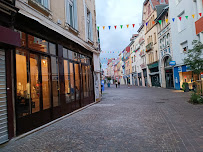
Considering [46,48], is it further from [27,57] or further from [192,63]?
[192,63]

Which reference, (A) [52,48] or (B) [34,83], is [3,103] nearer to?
(B) [34,83]

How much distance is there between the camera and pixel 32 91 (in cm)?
599

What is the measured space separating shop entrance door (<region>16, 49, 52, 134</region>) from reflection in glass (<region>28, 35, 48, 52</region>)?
0.92 feet

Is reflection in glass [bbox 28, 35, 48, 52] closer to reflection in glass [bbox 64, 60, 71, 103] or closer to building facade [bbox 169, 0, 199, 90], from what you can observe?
reflection in glass [bbox 64, 60, 71, 103]

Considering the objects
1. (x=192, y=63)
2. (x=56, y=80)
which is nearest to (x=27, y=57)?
(x=56, y=80)

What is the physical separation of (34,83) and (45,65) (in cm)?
107

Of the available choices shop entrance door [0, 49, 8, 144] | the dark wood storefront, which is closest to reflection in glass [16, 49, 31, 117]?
the dark wood storefront

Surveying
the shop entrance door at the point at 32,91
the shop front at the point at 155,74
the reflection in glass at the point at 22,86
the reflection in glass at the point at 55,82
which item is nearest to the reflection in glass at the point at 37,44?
the shop entrance door at the point at 32,91

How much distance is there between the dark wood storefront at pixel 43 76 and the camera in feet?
17.9

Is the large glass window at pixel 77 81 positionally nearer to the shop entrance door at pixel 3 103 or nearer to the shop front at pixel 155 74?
the shop entrance door at pixel 3 103

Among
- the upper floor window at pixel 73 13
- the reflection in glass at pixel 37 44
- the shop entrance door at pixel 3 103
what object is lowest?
the shop entrance door at pixel 3 103

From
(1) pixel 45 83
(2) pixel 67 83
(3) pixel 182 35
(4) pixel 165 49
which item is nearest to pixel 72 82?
(2) pixel 67 83

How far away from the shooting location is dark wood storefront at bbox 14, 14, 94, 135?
5441 millimetres

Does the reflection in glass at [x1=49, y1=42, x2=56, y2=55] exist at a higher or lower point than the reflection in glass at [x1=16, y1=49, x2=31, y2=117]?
higher
